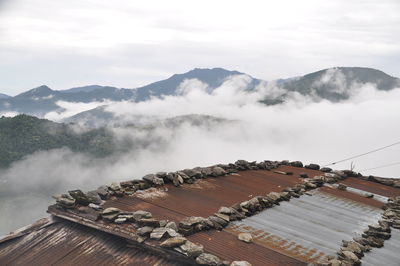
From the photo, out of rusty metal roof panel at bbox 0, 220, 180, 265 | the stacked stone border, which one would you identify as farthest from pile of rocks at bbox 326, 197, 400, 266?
rusty metal roof panel at bbox 0, 220, 180, 265

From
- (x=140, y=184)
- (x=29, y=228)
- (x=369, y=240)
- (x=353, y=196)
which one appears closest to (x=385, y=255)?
(x=369, y=240)

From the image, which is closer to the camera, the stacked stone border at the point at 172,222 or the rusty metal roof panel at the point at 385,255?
the stacked stone border at the point at 172,222

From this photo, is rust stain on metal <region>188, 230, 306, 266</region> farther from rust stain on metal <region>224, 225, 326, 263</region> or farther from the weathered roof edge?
the weathered roof edge

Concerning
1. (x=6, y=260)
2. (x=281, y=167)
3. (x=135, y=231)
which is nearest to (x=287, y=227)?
(x=135, y=231)

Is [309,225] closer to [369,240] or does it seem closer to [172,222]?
[369,240]

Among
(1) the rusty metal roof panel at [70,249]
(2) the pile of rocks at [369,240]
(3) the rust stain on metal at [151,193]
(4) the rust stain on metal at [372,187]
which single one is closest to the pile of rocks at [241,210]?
(1) the rusty metal roof panel at [70,249]

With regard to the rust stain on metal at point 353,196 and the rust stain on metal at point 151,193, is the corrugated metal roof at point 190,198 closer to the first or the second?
the rust stain on metal at point 151,193
